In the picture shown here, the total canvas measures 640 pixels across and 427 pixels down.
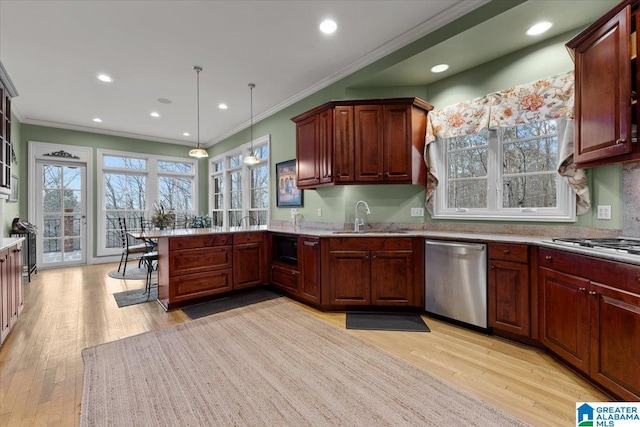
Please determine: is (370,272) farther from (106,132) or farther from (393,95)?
(106,132)

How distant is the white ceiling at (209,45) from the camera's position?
101 inches

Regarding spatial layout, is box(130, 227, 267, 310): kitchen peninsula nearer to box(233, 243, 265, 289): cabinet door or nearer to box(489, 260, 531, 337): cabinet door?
box(233, 243, 265, 289): cabinet door

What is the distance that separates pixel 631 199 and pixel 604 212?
209 mm

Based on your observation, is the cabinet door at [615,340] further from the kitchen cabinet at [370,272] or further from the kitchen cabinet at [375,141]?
the kitchen cabinet at [375,141]

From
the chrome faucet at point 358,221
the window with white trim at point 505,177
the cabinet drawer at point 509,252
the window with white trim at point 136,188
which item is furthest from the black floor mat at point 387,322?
the window with white trim at point 136,188

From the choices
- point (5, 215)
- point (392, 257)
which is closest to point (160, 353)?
point (392, 257)

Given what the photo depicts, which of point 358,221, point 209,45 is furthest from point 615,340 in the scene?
point 209,45

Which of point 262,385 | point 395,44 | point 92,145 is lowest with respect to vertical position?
point 262,385

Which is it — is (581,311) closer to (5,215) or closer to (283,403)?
(283,403)

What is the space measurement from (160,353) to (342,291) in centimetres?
183

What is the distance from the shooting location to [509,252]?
2434mm

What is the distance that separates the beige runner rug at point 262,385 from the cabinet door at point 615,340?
27.2 inches

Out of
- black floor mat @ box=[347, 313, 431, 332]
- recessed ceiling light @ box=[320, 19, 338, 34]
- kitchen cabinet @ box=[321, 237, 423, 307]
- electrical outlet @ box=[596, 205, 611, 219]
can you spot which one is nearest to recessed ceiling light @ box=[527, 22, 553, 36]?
electrical outlet @ box=[596, 205, 611, 219]

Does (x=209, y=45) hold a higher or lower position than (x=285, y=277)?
higher
